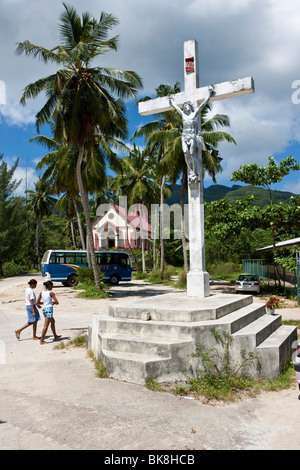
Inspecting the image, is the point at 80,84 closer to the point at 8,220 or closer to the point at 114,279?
the point at 114,279

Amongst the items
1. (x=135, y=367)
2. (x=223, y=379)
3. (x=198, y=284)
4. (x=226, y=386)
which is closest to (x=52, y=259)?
(x=198, y=284)

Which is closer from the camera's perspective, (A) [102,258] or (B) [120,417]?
(B) [120,417]

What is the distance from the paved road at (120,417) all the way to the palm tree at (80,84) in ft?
44.7

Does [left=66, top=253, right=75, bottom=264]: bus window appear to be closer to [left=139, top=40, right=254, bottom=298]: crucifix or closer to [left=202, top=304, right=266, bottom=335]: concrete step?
[left=139, top=40, right=254, bottom=298]: crucifix

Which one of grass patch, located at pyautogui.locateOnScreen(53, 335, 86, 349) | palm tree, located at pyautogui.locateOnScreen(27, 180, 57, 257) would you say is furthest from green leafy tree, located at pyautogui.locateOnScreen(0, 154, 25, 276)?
grass patch, located at pyautogui.locateOnScreen(53, 335, 86, 349)

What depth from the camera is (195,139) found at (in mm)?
7578

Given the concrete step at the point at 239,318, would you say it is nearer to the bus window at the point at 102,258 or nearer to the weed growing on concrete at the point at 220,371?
the weed growing on concrete at the point at 220,371

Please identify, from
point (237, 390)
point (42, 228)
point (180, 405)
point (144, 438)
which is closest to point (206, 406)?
point (180, 405)

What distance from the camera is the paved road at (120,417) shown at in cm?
367

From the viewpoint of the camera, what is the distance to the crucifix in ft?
25.0

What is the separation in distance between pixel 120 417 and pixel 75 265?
22824 mm

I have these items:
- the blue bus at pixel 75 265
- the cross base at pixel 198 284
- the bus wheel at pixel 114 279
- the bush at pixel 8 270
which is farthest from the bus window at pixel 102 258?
the cross base at pixel 198 284

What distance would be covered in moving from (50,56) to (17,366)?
14.7 m
